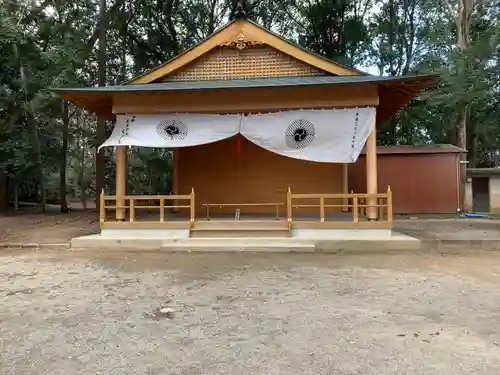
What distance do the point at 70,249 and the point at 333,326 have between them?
654 cm

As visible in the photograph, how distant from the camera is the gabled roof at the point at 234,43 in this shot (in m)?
10.1

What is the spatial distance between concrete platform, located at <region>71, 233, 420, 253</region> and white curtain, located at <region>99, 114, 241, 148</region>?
7.06 feet

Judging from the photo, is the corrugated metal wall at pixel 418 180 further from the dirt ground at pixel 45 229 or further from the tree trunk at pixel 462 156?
the dirt ground at pixel 45 229

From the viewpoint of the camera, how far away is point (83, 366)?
292cm

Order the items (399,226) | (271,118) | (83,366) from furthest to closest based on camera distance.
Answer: (399,226), (271,118), (83,366)

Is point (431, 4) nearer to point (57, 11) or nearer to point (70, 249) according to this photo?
point (57, 11)

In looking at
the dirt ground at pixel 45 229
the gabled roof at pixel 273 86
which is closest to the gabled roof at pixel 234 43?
the gabled roof at pixel 273 86

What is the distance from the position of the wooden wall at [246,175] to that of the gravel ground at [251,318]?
4.95 metres

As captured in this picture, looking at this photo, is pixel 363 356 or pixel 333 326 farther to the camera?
pixel 333 326

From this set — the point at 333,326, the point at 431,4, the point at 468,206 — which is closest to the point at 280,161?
the point at 333,326

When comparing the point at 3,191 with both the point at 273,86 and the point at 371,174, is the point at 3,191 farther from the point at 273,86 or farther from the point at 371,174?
the point at 371,174

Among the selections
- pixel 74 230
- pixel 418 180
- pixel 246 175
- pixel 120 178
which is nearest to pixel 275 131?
pixel 246 175

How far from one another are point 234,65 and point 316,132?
3.05m

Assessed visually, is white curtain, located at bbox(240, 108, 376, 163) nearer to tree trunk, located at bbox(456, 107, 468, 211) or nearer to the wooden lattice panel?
the wooden lattice panel
